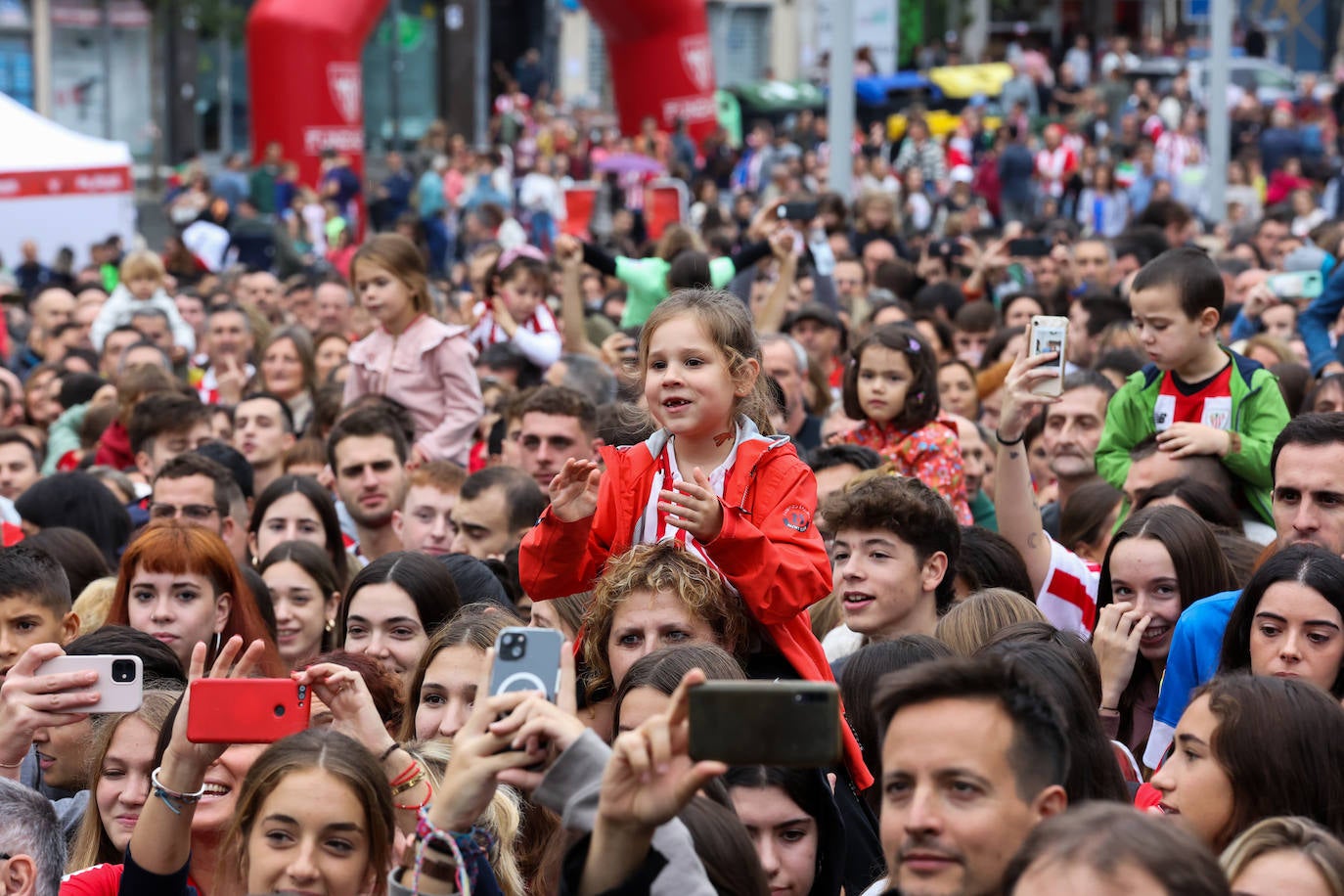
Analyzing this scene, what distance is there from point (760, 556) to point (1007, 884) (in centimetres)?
171

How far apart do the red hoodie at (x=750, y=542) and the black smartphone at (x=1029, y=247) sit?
723cm

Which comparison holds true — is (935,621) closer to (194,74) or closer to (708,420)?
(708,420)

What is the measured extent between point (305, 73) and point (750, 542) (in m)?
20.7

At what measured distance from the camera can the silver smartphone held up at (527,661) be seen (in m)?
3.03

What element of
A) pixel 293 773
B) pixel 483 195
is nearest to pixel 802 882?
pixel 293 773

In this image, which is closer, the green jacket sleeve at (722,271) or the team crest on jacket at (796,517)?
the team crest on jacket at (796,517)

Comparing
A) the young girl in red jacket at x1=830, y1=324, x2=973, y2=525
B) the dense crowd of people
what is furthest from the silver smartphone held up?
the young girl in red jacket at x1=830, y1=324, x2=973, y2=525

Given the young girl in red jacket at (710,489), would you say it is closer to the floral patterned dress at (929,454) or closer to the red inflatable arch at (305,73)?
the floral patterned dress at (929,454)

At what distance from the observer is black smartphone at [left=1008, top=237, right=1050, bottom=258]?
38.2 feet

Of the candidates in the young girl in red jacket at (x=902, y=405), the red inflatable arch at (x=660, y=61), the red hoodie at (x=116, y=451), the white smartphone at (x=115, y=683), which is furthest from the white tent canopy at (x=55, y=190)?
the white smartphone at (x=115, y=683)

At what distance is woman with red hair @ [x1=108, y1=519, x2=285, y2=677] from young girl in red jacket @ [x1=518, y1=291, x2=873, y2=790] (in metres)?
1.45

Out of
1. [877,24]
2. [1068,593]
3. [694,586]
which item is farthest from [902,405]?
[877,24]

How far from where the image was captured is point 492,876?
329 centimetres

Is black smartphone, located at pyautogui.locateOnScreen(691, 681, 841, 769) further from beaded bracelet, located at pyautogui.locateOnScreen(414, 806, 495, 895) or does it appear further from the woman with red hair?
the woman with red hair
